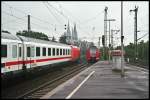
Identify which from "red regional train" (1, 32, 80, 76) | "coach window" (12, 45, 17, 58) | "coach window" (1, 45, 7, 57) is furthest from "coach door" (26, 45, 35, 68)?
"coach window" (1, 45, 7, 57)

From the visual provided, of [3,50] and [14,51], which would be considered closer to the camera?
[3,50]

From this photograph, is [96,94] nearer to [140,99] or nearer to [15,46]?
[140,99]

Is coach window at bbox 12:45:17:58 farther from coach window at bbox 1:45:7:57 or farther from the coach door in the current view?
the coach door

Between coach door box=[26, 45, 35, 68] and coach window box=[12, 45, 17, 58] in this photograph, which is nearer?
coach window box=[12, 45, 17, 58]

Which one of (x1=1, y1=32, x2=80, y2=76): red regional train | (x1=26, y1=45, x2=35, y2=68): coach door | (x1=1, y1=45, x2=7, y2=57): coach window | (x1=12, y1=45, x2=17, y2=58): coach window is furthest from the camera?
(x1=26, y1=45, x2=35, y2=68): coach door

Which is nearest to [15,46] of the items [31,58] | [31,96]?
[31,58]

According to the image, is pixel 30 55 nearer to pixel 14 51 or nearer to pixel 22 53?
pixel 22 53

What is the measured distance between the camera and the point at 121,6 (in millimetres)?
28703

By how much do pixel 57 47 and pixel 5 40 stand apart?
1899 cm

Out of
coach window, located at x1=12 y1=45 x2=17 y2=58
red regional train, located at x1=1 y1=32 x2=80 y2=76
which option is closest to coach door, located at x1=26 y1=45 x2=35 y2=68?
red regional train, located at x1=1 y1=32 x2=80 y2=76

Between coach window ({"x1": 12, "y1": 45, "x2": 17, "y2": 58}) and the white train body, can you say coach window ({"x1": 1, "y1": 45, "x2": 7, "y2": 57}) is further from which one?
coach window ({"x1": 12, "y1": 45, "x2": 17, "y2": 58})

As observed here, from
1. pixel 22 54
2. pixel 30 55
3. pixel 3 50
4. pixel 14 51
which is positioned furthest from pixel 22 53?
pixel 3 50

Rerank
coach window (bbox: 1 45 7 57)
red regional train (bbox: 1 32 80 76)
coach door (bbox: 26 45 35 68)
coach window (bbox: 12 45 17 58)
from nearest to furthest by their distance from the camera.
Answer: coach window (bbox: 1 45 7 57)
red regional train (bbox: 1 32 80 76)
coach window (bbox: 12 45 17 58)
coach door (bbox: 26 45 35 68)

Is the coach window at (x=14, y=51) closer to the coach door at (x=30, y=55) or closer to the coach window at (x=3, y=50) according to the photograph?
the coach window at (x=3, y=50)
